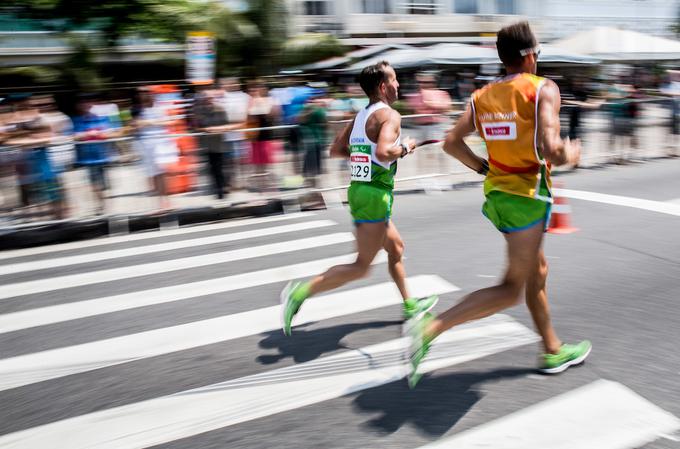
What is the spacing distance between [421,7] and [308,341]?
33973mm

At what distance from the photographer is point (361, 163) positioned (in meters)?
4.35

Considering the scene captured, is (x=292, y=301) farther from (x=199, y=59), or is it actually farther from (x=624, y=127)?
(x=624, y=127)

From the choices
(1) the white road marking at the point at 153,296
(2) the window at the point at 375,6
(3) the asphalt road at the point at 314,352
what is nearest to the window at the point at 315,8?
(2) the window at the point at 375,6

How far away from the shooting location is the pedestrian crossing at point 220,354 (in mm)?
3324

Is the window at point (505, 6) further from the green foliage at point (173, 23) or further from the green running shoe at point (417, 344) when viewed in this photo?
the green running shoe at point (417, 344)

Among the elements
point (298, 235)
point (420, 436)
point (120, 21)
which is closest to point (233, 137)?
point (298, 235)

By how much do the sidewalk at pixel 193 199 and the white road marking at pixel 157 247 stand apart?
989 millimetres

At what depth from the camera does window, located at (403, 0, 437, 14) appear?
1393 inches

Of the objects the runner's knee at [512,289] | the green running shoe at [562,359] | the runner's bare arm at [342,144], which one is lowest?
the green running shoe at [562,359]

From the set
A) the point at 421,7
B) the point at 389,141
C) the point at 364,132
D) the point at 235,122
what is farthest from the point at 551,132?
the point at 421,7

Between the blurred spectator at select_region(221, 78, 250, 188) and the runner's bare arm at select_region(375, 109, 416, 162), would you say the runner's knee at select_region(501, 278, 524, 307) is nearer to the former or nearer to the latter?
the runner's bare arm at select_region(375, 109, 416, 162)

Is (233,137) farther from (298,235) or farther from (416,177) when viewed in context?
(416,177)

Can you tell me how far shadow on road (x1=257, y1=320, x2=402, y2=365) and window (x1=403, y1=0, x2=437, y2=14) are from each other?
33122mm

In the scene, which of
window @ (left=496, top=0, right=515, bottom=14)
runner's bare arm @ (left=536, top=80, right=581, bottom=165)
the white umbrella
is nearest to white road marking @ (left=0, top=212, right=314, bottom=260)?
runner's bare arm @ (left=536, top=80, right=581, bottom=165)
